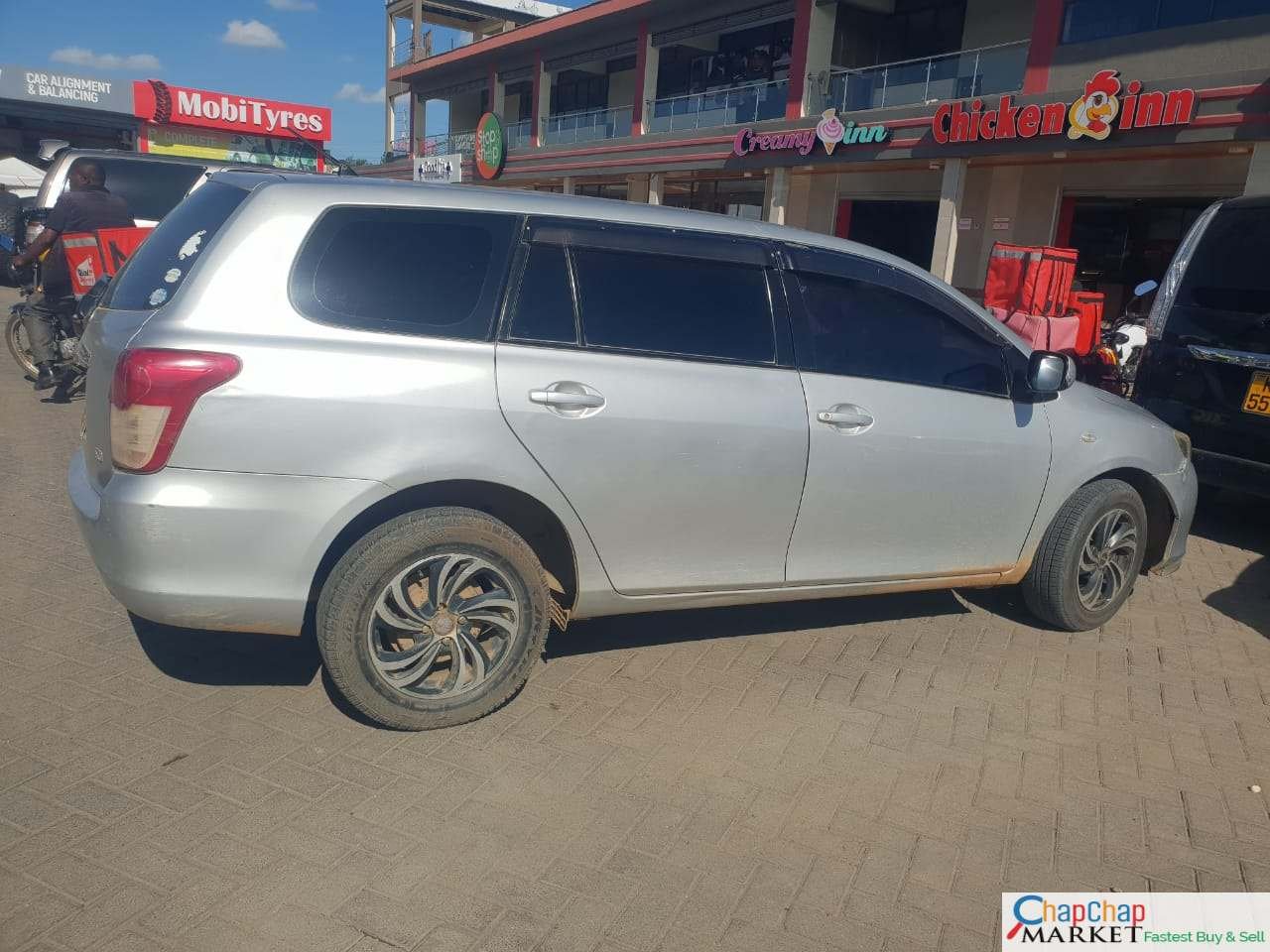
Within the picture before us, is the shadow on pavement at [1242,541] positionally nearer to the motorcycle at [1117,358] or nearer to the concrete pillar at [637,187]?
the motorcycle at [1117,358]

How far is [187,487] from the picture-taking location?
2.88 meters

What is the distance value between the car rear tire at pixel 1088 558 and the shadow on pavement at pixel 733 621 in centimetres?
48

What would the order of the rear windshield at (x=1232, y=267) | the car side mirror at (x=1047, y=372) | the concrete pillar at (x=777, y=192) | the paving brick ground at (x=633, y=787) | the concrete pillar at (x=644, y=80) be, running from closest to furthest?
the paving brick ground at (x=633, y=787), the car side mirror at (x=1047, y=372), the rear windshield at (x=1232, y=267), the concrete pillar at (x=777, y=192), the concrete pillar at (x=644, y=80)

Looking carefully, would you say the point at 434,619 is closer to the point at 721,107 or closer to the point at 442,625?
the point at 442,625

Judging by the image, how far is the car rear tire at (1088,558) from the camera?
438 centimetres

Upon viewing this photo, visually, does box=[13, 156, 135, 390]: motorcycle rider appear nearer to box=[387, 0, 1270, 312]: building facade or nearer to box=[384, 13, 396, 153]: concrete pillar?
box=[387, 0, 1270, 312]: building facade

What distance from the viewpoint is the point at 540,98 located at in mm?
28672

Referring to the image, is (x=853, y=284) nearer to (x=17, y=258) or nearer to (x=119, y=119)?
(x=17, y=258)

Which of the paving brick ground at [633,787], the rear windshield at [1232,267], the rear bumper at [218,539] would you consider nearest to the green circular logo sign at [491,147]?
the rear windshield at [1232,267]

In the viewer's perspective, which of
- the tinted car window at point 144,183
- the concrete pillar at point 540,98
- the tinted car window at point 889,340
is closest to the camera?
the tinted car window at point 889,340

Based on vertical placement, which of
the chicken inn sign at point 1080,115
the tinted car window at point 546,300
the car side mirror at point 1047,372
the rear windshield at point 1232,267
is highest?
the chicken inn sign at point 1080,115

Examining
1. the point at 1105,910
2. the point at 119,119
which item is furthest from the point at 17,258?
the point at 119,119

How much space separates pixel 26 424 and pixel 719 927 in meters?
7.24

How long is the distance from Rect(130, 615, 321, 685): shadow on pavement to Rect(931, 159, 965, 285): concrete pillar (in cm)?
1454
